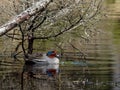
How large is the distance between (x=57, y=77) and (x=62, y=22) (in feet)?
12.1

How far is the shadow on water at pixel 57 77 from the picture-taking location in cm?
1392

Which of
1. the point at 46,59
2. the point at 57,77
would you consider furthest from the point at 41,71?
the point at 46,59

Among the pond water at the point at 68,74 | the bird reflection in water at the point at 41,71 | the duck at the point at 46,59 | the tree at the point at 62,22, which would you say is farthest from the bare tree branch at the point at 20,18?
the duck at the point at 46,59

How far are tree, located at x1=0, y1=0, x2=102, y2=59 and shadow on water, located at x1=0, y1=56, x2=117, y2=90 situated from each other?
1.05 meters

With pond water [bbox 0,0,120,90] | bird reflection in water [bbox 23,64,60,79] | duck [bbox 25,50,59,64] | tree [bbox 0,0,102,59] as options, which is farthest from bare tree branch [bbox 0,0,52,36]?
duck [bbox 25,50,59,64]

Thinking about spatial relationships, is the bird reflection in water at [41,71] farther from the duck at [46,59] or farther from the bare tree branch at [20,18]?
the bare tree branch at [20,18]

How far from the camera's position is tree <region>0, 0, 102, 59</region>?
18062mm

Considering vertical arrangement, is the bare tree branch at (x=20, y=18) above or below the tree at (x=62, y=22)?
below

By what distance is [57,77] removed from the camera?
15.4 meters

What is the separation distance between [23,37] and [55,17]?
118 cm

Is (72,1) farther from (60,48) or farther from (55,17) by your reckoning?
(60,48)

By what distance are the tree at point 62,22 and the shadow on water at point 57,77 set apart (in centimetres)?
105

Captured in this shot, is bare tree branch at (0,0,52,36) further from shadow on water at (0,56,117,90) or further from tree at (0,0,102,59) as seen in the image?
tree at (0,0,102,59)

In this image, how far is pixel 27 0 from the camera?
18.1m
